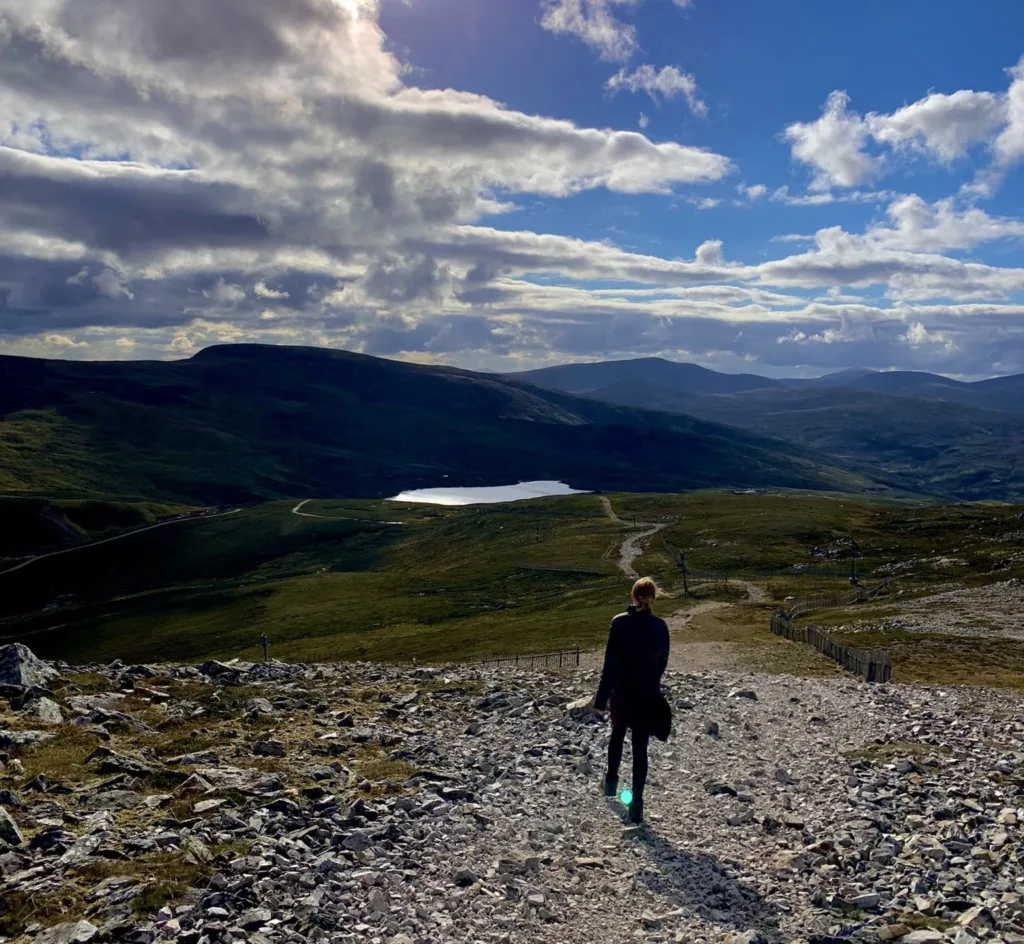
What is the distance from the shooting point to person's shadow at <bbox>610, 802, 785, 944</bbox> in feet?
40.0

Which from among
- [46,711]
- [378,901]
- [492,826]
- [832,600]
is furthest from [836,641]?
[378,901]

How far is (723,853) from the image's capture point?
14719 mm

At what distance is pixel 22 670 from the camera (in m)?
27.3

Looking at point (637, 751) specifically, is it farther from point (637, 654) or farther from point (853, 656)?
point (853, 656)

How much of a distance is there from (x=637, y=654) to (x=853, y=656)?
3084 cm

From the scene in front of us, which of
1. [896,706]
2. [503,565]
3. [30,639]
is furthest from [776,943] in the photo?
[30,639]

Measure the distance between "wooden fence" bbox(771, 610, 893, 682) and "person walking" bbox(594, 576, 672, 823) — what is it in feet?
88.6

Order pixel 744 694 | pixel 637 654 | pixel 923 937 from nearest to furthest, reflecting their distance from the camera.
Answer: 1. pixel 923 937
2. pixel 637 654
3. pixel 744 694

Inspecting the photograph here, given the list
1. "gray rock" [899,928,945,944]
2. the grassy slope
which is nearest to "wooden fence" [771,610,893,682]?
the grassy slope

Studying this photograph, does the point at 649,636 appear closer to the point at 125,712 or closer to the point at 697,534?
the point at 125,712

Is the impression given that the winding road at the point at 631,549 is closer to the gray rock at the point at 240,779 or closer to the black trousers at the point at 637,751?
the gray rock at the point at 240,779

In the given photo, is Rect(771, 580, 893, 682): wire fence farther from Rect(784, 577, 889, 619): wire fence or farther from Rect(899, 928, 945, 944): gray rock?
Rect(899, 928, 945, 944): gray rock

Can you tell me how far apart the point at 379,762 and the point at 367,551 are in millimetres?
173961

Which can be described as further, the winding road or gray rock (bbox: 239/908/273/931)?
the winding road
